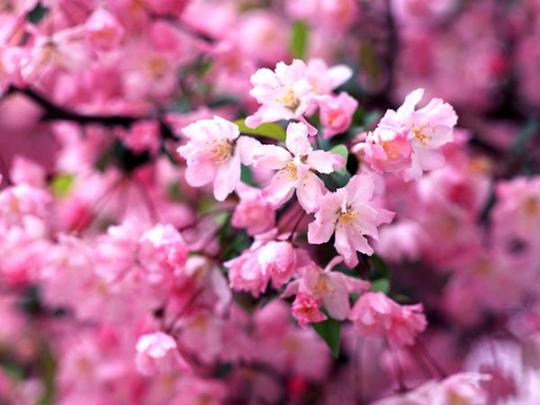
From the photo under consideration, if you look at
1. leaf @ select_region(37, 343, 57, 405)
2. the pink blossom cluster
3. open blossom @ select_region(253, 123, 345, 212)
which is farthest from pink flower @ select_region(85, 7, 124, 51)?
leaf @ select_region(37, 343, 57, 405)

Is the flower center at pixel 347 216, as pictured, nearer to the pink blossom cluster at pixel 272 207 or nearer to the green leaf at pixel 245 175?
→ the pink blossom cluster at pixel 272 207

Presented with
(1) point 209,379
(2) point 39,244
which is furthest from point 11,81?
(1) point 209,379

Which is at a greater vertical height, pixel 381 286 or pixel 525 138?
pixel 381 286

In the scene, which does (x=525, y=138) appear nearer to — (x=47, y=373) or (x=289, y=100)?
(x=289, y=100)

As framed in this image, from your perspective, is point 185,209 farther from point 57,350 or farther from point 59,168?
point 57,350

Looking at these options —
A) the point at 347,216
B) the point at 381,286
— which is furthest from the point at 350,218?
the point at 381,286

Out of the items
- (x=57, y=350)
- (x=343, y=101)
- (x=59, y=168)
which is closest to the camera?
(x=343, y=101)

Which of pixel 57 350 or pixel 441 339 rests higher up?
pixel 441 339
